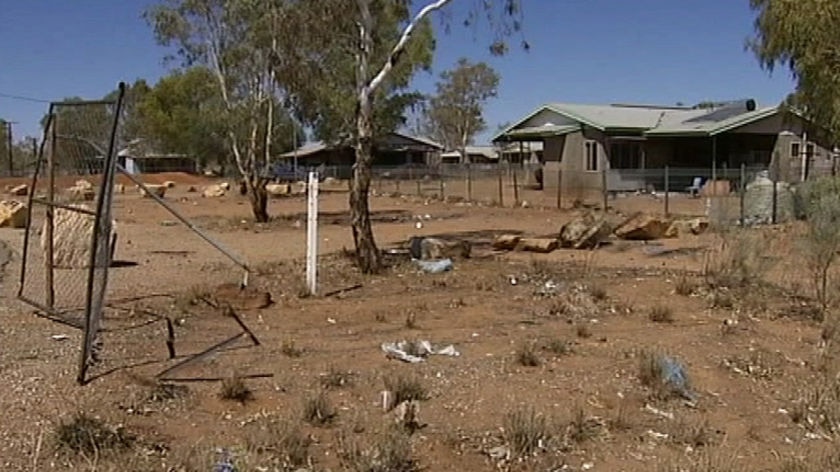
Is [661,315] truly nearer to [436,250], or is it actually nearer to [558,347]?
[558,347]

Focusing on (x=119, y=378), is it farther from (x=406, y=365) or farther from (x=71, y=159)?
(x=71, y=159)

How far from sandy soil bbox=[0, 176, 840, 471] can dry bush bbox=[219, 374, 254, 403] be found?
0.32 feet

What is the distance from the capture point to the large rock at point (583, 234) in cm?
2059

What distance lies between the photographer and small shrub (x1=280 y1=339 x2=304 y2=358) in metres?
9.79

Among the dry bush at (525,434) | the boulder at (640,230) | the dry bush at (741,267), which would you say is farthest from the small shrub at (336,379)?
the boulder at (640,230)

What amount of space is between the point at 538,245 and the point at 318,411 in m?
12.6

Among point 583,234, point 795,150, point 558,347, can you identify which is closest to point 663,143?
point 795,150

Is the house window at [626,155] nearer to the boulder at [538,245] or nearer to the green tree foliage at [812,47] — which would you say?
the green tree foliage at [812,47]

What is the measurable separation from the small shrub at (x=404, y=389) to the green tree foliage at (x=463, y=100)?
308ft

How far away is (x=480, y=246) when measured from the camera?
2189cm

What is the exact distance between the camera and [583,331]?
11.2 metres

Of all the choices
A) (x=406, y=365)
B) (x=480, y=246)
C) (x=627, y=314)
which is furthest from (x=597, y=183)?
(x=406, y=365)

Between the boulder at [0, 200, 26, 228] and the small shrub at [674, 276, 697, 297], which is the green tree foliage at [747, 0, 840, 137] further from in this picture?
the boulder at [0, 200, 26, 228]

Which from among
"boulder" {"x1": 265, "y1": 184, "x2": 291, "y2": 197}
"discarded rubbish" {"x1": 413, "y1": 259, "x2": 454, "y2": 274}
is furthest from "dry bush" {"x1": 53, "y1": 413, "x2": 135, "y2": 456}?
→ "boulder" {"x1": 265, "y1": 184, "x2": 291, "y2": 197}
